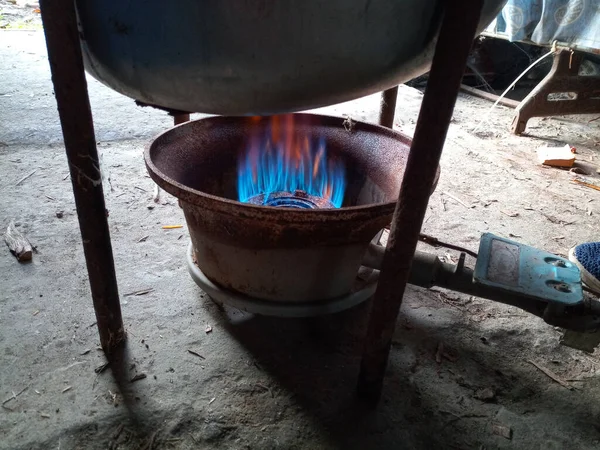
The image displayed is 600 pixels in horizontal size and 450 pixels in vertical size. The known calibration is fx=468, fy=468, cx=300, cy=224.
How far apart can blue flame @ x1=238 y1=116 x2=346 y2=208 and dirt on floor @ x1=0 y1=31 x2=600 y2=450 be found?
409 millimetres

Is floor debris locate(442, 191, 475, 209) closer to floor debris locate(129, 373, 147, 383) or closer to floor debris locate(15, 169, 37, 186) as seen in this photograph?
floor debris locate(129, 373, 147, 383)

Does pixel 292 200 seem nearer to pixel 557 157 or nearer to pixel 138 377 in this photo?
pixel 138 377

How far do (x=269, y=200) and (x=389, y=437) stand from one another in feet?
2.71

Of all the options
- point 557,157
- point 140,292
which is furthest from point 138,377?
point 557,157

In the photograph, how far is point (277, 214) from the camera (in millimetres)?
1063

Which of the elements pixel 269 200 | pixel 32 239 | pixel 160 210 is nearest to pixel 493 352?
pixel 269 200

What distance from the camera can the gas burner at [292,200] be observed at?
1.59m

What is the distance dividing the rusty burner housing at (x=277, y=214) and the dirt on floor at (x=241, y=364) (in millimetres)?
173

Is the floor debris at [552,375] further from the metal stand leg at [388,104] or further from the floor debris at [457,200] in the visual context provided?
the metal stand leg at [388,104]

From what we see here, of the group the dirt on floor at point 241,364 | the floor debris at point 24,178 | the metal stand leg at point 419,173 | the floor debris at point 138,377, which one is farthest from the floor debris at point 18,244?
the metal stand leg at point 419,173

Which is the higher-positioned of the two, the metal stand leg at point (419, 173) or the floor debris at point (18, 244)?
the metal stand leg at point (419, 173)

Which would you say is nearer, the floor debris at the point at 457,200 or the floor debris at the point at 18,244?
the floor debris at the point at 18,244

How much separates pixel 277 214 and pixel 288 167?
576 millimetres

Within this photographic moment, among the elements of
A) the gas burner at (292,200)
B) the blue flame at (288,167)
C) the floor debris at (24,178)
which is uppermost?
the blue flame at (288,167)
